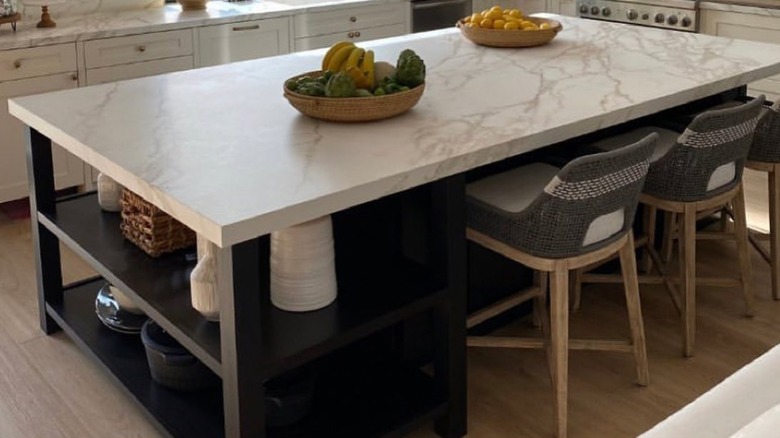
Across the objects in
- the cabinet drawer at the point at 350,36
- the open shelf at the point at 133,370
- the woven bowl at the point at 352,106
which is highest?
the woven bowl at the point at 352,106

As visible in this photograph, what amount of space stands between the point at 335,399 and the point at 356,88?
2.80 feet

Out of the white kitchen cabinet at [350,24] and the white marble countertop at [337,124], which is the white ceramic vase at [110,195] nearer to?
the white marble countertop at [337,124]

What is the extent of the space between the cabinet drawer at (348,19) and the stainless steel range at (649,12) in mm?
1098

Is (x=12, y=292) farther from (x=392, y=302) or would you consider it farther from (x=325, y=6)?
(x=325, y=6)

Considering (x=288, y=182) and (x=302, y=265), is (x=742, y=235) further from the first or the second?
(x=288, y=182)

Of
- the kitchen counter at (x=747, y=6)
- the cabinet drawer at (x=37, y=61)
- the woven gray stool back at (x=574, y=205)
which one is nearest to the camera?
the woven gray stool back at (x=574, y=205)

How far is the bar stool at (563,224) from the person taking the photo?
253 centimetres

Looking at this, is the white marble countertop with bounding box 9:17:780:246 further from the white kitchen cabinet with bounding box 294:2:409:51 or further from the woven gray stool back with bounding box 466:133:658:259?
the white kitchen cabinet with bounding box 294:2:409:51

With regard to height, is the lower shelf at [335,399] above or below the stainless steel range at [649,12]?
below

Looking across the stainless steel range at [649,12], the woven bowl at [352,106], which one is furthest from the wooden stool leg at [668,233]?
the stainless steel range at [649,12]

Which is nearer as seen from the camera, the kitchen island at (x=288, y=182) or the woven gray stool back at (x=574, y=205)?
the kitchen island at (x=288, y=182)

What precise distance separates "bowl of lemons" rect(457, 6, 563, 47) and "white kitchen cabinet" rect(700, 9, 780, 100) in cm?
172

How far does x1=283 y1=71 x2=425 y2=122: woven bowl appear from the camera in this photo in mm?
2574

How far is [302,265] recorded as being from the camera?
2.37 meters
